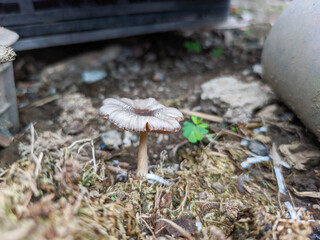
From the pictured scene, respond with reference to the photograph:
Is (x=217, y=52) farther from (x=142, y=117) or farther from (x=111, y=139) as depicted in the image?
(x=142, y=117)

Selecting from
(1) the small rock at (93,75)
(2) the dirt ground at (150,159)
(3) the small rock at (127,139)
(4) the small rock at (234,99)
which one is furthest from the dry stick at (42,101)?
(4) the small rock at (234,99)

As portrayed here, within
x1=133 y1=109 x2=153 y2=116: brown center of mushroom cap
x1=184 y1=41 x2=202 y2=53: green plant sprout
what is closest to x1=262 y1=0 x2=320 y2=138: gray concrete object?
x1=133 y1=109 x2=153 y2=116: brown center of mushroom cap

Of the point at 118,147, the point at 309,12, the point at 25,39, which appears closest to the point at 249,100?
the point at 309,12

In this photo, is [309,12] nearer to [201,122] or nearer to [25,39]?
[201,122]

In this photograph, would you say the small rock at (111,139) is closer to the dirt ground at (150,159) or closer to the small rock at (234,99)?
the dirt ground at (150,159)

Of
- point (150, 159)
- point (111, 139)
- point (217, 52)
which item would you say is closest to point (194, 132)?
point (150, 159)

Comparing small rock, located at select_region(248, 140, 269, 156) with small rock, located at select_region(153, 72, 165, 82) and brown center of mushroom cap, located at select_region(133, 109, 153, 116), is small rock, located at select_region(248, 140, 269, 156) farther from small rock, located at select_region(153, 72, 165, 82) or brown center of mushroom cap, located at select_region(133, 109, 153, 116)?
small rock, located at select_region(153, 72, 165, 82)

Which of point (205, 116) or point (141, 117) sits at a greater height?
point (141, 117)
